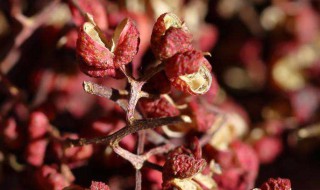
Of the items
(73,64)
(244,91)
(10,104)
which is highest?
(244,91)

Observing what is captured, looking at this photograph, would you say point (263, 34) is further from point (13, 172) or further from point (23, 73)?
point (13, 172)

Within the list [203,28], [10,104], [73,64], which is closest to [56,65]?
[73,64]

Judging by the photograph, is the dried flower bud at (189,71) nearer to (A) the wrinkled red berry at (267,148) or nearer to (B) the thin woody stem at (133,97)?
(B) the thin woody stem at (133,97)

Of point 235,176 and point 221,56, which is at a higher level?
point 221,56

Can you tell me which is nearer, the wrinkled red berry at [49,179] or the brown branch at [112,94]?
the brown branch at [112,94]

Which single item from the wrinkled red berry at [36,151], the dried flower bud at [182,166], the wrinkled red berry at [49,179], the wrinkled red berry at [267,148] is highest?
the wrinkled red berry at [267,148]

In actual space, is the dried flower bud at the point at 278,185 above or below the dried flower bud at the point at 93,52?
below

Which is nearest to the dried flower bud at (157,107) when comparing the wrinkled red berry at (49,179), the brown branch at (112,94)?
the brown branch at (112,94)
